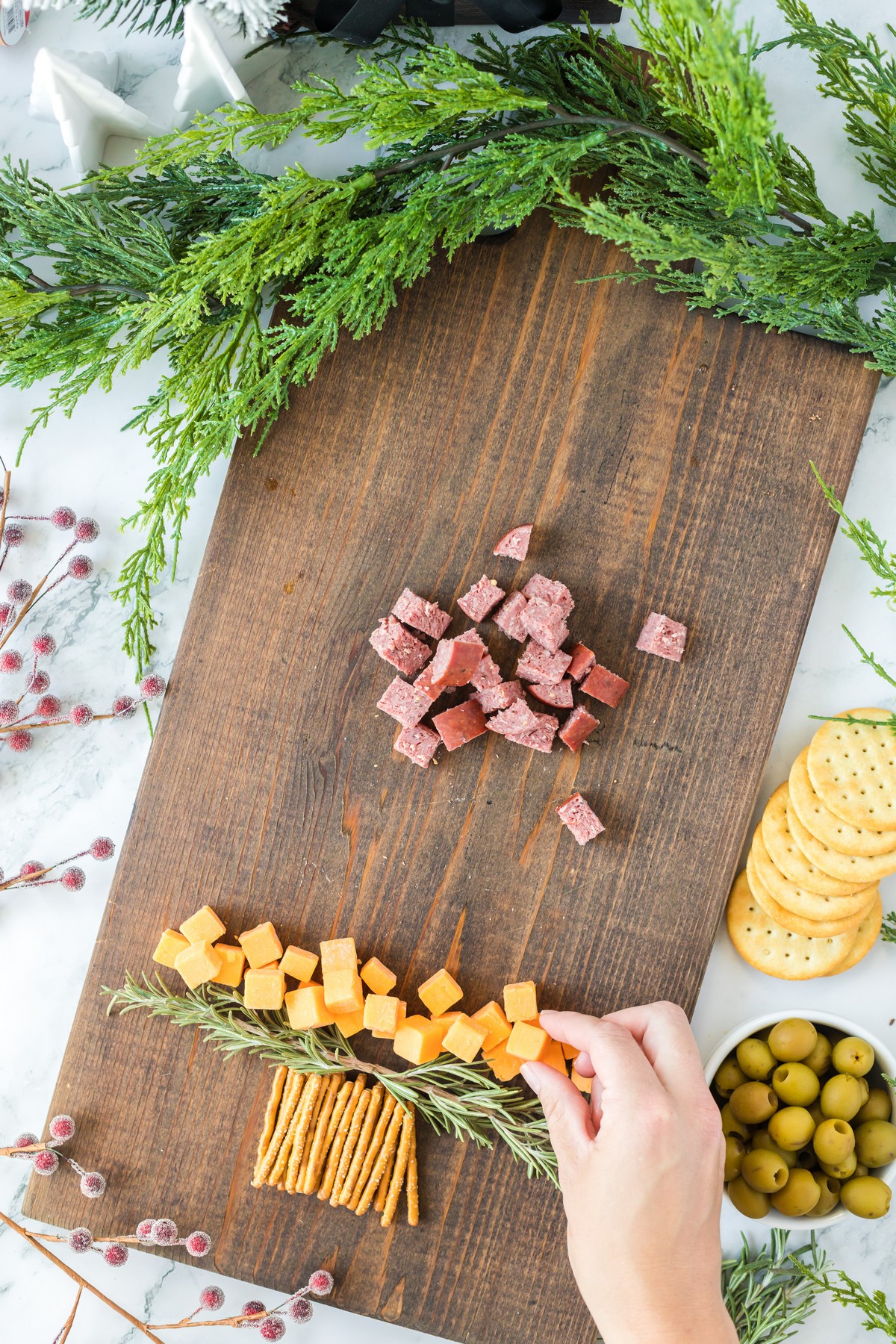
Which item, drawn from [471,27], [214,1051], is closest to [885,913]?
[214,1051]

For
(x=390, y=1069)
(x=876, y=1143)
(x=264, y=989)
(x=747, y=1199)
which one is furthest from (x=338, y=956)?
(x=876, y=1143)

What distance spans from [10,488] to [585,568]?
1604mm

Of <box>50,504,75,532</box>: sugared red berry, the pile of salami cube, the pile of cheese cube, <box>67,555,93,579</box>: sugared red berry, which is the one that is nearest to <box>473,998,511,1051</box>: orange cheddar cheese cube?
the pile of cheese cube

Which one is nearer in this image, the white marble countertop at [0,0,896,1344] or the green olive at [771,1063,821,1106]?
the green olive at [771,1063,821,1106]

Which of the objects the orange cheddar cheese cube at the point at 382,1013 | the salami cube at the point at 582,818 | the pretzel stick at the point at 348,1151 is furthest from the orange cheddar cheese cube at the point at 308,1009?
the salami cube at the point at 582,818

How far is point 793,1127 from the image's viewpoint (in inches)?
90.5

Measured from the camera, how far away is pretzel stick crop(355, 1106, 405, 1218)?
2.34 m

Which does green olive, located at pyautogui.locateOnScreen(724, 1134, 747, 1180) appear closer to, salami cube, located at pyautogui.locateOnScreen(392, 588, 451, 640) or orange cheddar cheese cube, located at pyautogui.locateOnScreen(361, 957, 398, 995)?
orange cheddar cheese cube, located at pyautogui.locateOnScreen(361, 957, 398, 995)

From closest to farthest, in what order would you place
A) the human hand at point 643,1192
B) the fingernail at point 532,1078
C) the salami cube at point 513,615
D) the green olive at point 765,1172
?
the human hand at point 643,1192
the fingernail at point 532,1078
the green olive at point 765,1172
the salami cube at point 513,615

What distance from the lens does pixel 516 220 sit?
82.3 inches

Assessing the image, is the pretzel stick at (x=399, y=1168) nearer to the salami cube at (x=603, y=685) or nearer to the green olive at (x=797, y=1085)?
the green olive at (x=797, y=1085)

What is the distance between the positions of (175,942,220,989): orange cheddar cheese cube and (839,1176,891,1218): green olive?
1.64m

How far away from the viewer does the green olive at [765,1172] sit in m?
2.27

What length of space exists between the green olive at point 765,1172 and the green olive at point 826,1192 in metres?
0.12
